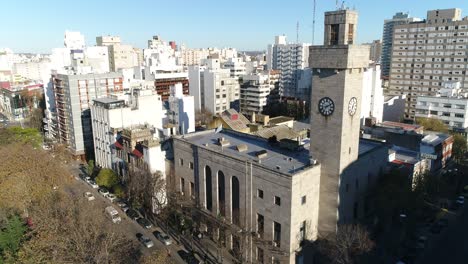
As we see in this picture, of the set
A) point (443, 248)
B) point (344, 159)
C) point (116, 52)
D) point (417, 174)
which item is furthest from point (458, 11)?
point (116, 52)

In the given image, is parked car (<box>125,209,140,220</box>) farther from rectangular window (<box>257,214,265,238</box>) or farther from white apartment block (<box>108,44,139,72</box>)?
white apartment block (<box>108,44,139,72</box>)

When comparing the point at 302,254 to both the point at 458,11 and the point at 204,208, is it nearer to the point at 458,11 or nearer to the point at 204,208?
the point at 204,208

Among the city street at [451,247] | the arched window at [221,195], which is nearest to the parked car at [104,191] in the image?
the arched window at [221,195]

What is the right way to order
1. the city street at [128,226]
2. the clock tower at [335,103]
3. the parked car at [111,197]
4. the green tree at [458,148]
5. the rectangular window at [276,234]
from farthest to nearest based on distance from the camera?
the green tree at [458,148] → the parked car at [111,197] → the city street at [128,226] → the rectangular window at [276,234] → the clock tower at [335,103]

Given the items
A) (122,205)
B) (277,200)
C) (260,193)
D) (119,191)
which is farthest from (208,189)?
(119,191)

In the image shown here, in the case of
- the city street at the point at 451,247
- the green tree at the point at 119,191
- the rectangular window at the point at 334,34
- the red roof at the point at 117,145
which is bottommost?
the city street at the point at 451,247

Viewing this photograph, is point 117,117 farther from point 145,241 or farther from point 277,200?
point 277,200

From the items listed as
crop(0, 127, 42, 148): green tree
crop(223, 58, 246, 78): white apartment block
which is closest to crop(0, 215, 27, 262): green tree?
crop(0, 127, 42, 148): green tree

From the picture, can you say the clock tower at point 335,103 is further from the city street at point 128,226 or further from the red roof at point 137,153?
the red roof at point 137,153
